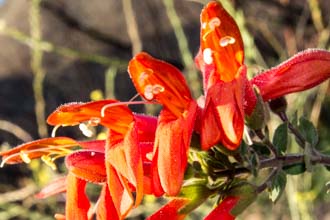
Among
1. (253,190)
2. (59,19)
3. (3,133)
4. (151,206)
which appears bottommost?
(253,190)

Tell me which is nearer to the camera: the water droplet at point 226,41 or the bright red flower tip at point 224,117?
the bright red flower tip at point 224,117

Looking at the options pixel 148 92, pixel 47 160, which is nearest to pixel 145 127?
pixel 148 92

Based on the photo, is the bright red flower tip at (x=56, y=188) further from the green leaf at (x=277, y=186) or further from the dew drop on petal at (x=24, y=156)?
the green leaf at (x=277, y=186)

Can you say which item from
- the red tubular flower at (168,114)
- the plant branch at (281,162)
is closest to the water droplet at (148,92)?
the red tubular flower at (168,114)

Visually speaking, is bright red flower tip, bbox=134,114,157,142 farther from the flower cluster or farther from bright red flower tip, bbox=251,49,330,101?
bright red flower tip, bbox=251,49,330,101

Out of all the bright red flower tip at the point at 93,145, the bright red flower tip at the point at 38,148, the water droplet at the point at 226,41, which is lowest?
the bright red flower tip at the point at 93,145

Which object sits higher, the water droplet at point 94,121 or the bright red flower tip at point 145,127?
the water droplet at point 94,121

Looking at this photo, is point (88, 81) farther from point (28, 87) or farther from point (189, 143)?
point (189, 143)

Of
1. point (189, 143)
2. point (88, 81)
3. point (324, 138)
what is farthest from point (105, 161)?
point (88, 81)
